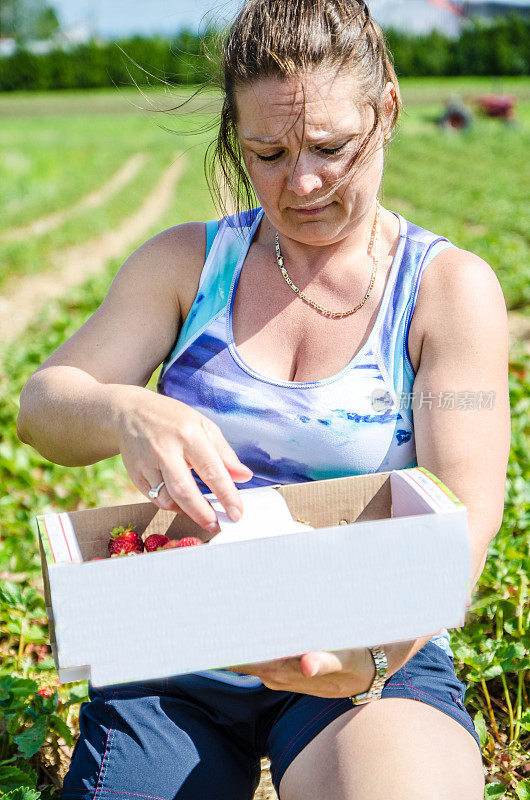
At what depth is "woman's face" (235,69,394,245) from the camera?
1328 millimetres

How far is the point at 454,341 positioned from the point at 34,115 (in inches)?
1126

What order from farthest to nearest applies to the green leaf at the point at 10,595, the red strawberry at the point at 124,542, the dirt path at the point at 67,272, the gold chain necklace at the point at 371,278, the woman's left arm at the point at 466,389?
the dirt path at the point at 67,272
the green leaf at the point at 10,595
the gold chain necklace at the point at 371,278
the woman's left arm at the point at 466,389
the red strawberry at the point at 124,542

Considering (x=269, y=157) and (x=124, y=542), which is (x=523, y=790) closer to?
(x=124, y=542)

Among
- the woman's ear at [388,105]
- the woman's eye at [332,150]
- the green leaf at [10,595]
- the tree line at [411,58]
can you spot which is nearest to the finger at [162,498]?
the woman's eye at [332,150]

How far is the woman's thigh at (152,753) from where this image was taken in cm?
129

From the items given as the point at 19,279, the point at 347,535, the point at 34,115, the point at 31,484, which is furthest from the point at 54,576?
the point at 34,115

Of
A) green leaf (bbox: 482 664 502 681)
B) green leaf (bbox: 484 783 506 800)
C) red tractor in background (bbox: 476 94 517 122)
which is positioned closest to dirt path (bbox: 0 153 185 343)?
green leaf (bbox: 482 664 502 681)

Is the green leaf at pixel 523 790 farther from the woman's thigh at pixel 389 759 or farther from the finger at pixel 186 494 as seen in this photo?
the finger at pixel 186 494

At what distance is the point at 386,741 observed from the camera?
3.83 feet

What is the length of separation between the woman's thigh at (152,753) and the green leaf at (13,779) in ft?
0.88

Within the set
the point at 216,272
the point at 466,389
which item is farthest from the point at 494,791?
the point at 216,272

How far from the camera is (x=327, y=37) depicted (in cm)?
133

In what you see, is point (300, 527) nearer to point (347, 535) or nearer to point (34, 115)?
point (347, 535)

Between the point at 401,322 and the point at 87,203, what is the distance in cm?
1083
